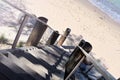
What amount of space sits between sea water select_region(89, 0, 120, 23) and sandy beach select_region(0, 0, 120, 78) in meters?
1.78

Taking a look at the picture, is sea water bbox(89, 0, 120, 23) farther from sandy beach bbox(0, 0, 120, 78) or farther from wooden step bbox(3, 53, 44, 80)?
wooden step bbox(3, 53, 44, 80)

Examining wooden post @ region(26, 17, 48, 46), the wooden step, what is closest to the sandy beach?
wooden post @ region(26, 17, 48, 46)

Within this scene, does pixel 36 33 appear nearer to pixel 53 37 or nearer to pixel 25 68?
pixel 53 37

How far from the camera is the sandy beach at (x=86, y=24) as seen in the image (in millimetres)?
13789

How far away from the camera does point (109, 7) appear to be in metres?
23.7

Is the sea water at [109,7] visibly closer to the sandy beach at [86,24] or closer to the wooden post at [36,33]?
the sandy beach at [86,24]

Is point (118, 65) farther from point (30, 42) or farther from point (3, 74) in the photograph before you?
point (3, 74)

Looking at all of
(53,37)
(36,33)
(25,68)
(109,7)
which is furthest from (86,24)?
(25,68)

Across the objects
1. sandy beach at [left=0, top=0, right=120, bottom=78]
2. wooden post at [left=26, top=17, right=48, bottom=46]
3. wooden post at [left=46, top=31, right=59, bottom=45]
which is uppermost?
wooden post at [left=26, top=17, right=48, bottom=46]

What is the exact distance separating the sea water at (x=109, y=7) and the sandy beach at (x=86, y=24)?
178 centimetres

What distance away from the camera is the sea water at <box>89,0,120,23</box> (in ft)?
73.0

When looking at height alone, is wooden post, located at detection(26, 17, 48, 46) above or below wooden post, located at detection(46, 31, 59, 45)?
above

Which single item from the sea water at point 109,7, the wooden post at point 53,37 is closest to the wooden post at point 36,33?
the wooden post at point 53,37

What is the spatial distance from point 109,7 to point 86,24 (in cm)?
772
